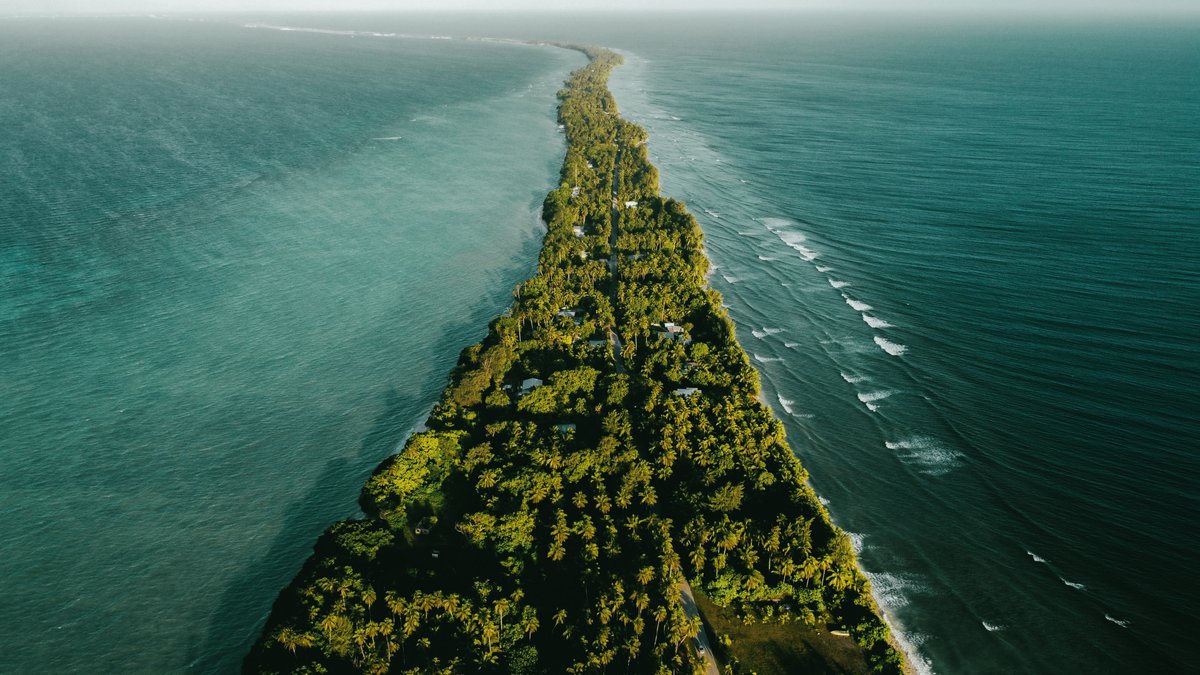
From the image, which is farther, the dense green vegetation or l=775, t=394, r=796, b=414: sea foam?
l=775, t=394, r=796, b=414: sea foam

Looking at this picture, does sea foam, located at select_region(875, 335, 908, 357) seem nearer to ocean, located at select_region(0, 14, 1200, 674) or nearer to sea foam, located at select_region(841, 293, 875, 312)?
ocean, located at select_region(0, 14, 1200, 674)

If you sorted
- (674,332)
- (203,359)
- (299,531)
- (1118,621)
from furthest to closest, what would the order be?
(674,332) < (203,359) < (299,531) < (1118,621)

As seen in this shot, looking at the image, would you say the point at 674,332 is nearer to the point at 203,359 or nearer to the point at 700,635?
the point at 700,635

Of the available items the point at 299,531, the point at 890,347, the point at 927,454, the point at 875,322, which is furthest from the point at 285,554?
the point at 875,322

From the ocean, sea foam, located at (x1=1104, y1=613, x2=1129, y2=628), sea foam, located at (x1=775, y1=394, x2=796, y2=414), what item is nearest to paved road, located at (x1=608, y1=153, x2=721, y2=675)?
the ocean

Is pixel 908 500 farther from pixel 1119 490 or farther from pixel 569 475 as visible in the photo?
pixel 569 475

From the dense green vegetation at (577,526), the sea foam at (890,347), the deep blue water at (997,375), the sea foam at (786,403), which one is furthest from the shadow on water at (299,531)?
the sea foam at (890,347)
